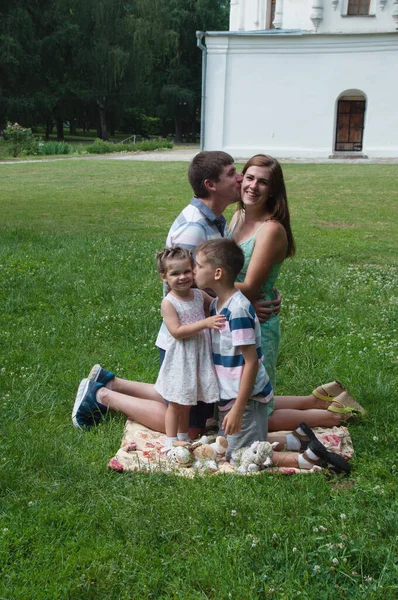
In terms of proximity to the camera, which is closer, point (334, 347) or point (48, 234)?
point (334, 347)

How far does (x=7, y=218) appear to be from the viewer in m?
13.8

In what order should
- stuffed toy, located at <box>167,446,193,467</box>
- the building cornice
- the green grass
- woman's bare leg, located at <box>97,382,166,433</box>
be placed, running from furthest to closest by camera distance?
1. the building cornice
2. woman's bare leg, located at <box>97,382,166,433</box>
3. stuffed toy, located at <box>167,446,193,467</box>
4. the green grass

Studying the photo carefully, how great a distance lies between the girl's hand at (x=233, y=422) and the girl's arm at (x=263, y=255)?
2.43 feet

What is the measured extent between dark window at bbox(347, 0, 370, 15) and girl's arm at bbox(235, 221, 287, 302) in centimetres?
3224

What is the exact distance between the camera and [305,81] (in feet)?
Result: 108

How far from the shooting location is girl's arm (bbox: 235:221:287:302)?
4.28 m

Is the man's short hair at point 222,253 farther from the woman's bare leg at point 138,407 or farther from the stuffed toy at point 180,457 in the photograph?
the woman's bare leg at point 138,407

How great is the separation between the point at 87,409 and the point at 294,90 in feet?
101

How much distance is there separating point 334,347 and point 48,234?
22.1ft

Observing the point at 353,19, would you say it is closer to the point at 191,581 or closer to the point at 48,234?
the point at 48,234

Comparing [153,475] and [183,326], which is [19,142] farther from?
[153,475]

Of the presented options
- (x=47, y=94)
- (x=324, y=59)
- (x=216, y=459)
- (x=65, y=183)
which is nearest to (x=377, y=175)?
(x=65, y=183)

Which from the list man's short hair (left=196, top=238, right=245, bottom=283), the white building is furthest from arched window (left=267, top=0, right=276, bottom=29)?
man's short hair (left=196, top=238, right=245, bottom=283)

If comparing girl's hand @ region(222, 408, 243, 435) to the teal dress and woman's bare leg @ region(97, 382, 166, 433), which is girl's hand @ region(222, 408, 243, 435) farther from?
woman's bare leg @ region(97, 382, 166, 433)
